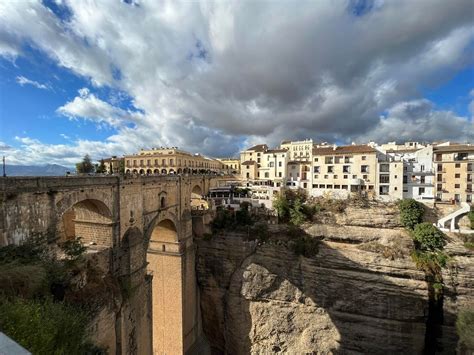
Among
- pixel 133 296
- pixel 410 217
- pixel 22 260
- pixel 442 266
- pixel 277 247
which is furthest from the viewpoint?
pixel 410 217

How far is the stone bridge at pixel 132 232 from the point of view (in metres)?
7.54

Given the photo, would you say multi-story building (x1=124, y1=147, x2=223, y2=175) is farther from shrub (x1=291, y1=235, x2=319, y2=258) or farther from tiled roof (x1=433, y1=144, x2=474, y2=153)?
tiled roof (x1=433, y1=144, x2=474, y2=153)

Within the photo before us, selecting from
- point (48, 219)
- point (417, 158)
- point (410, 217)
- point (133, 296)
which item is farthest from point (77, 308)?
point (417, 158)

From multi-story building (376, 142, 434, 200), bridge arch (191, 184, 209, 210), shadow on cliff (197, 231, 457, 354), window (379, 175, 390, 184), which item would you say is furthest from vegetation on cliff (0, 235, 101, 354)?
window (379, 175, 390, 184)

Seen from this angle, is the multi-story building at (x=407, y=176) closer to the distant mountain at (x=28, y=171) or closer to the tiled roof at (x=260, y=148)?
the tiled roof at (x=260, y=148)

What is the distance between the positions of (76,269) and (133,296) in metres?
4.06

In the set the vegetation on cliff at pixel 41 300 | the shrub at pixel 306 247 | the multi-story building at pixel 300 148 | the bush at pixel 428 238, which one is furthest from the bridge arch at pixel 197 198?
the multi-story building at pixel 300 148

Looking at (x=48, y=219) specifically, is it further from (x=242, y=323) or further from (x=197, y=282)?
(x=242, y=323)

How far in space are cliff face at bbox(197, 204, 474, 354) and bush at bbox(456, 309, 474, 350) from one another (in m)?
4.89

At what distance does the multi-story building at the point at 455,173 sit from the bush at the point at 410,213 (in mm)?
5456

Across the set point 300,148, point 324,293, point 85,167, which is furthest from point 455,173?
point 85,167

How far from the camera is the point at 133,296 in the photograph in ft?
36.7

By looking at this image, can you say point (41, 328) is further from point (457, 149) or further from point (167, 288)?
point (457, 149)

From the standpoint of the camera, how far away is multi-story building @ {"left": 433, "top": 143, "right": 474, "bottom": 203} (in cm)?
2262
